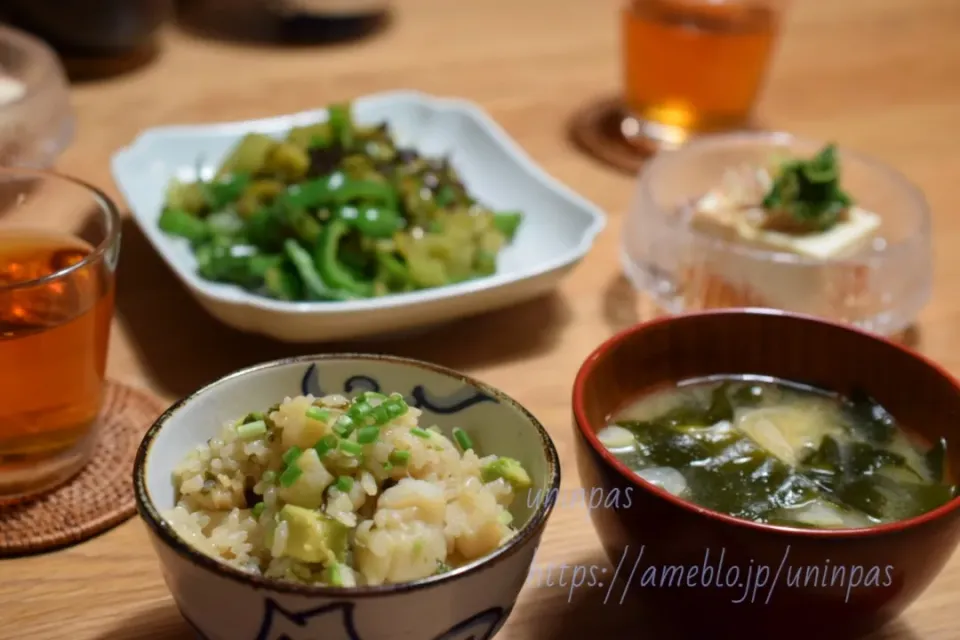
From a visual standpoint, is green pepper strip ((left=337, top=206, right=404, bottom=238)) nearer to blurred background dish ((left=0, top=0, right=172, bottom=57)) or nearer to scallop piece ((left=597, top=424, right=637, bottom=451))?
scallop piece ((left=597, top=424, right=637, bottom=451))

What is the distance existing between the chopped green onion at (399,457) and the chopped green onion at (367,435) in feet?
0.06

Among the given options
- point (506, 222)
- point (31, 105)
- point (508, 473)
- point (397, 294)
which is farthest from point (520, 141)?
point (508, 473)

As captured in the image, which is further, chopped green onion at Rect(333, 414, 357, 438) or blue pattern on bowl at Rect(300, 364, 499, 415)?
blue pattern on bowl at Rect(300, 364, 499, 415)

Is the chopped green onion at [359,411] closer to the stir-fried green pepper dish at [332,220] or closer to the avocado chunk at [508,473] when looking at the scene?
the avocado chunk at [508,473]

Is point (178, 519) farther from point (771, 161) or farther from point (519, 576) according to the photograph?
point (771, 161)

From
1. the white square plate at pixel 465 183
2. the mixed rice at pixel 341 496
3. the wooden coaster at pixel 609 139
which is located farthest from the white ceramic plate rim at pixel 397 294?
the mixed rice at pixel 341 496

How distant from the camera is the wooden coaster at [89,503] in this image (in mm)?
933

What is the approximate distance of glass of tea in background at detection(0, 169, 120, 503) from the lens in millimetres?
935

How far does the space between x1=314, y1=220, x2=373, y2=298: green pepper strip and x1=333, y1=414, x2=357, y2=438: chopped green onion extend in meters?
0.52

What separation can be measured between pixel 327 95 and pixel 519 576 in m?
1.51

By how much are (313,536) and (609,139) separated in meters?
1.38

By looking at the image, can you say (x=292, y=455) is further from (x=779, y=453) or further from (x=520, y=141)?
(x=520, y=141)

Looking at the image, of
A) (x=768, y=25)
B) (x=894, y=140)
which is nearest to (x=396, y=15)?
(x=768, y=25)

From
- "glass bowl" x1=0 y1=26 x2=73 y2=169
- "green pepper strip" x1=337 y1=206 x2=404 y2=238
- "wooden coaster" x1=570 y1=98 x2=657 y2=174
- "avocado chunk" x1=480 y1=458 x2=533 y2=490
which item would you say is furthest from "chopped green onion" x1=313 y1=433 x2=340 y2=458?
"wooden coaster" x1=570 y1=98 x2=657 y2=174
